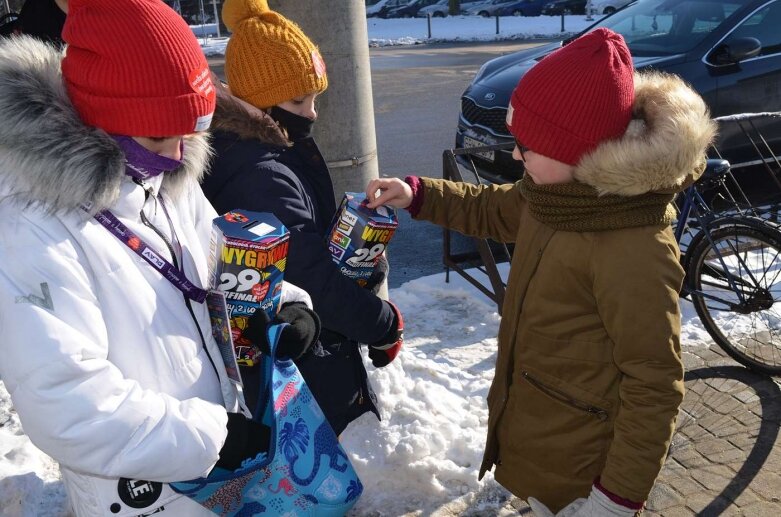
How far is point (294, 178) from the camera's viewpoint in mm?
2279

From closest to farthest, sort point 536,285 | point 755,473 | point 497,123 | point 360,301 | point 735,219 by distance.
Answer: point 536,285 < point 360,301 < point 755,473 < point 735,219 < point 497,123

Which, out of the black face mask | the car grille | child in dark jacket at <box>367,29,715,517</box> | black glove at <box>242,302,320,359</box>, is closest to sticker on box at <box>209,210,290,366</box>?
black glove at <box>242,302,320,359</box>

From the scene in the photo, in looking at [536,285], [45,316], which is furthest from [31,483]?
[536,285]

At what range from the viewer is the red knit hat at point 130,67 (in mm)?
1643

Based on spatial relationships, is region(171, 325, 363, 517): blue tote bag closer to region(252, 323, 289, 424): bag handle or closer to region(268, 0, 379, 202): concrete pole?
region(252, 323, 289, 424): bag handle

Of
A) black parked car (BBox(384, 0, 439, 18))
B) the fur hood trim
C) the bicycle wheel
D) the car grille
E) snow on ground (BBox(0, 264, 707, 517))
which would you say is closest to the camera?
the fur hood trim

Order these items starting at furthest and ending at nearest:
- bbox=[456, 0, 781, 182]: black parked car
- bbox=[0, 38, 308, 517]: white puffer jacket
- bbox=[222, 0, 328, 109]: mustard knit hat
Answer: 1. bbox=[456, 0, 781, 182]: black parked car
2. bbox=[222, 0, 328, 109]: mustard knit hat
3. bbox=[0, 38, 308, 517]: white puffer jacket

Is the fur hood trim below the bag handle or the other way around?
the other way around

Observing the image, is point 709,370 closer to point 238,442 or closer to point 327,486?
point 327,486

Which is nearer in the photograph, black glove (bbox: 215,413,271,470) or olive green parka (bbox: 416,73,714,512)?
black glove (bbox: 215,413,271,470)

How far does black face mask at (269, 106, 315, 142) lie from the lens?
7.82 ft

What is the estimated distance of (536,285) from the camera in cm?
212

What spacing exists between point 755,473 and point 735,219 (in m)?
1.36

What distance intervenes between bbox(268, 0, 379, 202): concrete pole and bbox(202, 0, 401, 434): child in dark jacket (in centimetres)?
78
